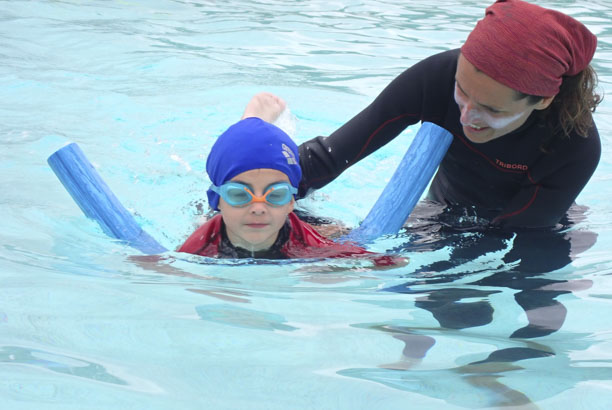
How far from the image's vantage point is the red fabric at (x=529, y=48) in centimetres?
262

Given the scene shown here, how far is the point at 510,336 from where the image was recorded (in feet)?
7.29

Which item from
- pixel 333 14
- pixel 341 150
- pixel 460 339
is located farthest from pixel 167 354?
pixel 333 14

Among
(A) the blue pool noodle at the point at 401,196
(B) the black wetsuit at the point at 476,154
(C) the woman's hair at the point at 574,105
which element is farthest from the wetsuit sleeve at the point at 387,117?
(C) the woman's hair at the point at 574,105

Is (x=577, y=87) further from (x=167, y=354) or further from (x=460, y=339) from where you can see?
(x=167, y=354)

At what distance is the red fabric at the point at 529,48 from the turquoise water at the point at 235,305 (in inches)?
31.4

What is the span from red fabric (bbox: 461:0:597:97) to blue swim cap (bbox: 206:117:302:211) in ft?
3.13

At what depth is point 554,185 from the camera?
314cm

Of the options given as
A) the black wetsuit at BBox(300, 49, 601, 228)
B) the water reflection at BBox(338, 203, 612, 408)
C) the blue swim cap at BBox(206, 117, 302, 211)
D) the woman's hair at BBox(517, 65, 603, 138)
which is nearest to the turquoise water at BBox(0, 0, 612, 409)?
the water reflection at BBox(338, 203, 612, 408)

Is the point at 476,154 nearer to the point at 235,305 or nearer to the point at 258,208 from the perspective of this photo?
the point at 258,208

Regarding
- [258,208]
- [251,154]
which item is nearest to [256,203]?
[258,208]

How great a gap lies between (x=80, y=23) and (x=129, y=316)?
24.5 ft

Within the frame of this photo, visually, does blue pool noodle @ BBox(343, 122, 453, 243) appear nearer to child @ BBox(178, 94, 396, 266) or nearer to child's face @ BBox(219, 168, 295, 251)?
child @ BBox(178, 94, 396, 266)

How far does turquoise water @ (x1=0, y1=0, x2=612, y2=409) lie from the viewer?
1.76m

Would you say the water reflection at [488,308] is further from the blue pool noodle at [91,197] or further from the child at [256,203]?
the blue pool noodle at [91,197]
